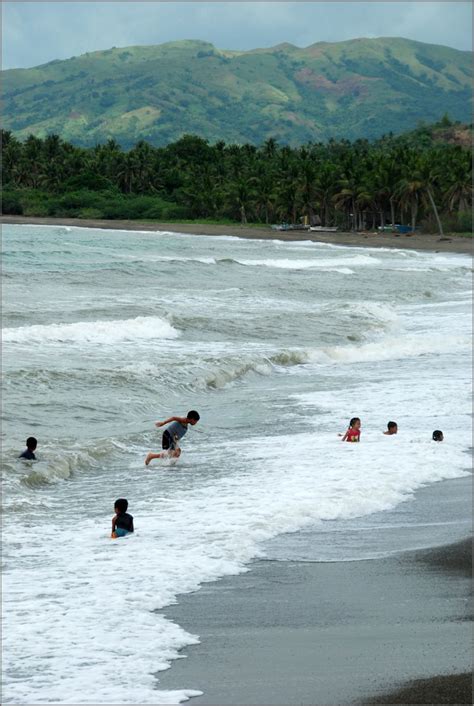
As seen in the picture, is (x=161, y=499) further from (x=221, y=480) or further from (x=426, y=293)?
(x=426, y=293)

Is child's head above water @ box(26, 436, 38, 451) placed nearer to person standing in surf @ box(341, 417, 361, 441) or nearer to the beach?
person standing in surf @ box(341, 417, 361, 441)

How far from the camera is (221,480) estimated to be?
40.3 ft

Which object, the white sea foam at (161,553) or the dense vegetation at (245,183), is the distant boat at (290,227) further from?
the white sea foam at (161,553)

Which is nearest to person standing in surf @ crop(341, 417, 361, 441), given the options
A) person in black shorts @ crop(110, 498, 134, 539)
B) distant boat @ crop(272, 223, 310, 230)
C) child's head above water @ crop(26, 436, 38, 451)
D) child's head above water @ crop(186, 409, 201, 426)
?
child's head above water @ crop(186, 409, 201, 426)

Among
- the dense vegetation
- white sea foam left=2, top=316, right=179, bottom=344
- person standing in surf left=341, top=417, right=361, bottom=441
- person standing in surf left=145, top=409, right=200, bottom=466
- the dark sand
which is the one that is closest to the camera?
the dark sand

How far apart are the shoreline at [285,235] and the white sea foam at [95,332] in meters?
50.3

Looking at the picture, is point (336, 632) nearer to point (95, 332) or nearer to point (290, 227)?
point (95, 332)

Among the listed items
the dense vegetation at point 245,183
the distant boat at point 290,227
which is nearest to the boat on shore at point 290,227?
the distant boat at point 290,227

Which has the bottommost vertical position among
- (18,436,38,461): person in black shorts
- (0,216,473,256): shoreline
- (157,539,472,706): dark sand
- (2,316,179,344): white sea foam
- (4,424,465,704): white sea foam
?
(4,424,465,704): white sea foam

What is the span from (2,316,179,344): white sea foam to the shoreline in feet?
165

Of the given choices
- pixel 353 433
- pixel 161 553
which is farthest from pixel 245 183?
pixel 161 553

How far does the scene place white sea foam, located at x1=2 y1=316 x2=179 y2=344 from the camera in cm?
2455

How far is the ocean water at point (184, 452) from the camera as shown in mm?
7555

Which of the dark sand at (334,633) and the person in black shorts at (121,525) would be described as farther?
the person in black shorts at (121,525)
